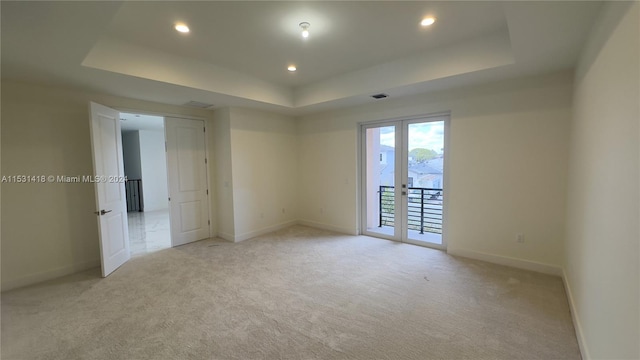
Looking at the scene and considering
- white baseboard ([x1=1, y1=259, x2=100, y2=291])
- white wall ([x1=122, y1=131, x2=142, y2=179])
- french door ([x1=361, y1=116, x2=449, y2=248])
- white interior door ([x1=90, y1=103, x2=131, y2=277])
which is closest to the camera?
white baseboard ([x1=1, y1=259, x2=100, y2=291])

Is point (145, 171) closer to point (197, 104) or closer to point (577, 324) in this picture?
point (197, 104)

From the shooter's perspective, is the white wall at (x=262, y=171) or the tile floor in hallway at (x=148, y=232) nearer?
the tile floor in hallway at (x=148, y=232)

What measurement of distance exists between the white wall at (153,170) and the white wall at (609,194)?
9.31 metres

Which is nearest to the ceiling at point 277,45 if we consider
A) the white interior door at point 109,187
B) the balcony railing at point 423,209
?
the white interior door at point 109,187

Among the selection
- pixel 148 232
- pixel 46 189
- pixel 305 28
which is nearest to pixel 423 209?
pixel 305 28

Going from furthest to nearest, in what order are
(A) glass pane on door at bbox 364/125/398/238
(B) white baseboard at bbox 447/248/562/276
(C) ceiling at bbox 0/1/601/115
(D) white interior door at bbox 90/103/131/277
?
1. (A) glass pane on door at bbox 364/125/398/238
2. (D) white interior door at bbox 90/103/131/277
3. (B) white baseboard at bbox 447/248/562/276
4. (C) ceiling at bbox 0/1/601/115

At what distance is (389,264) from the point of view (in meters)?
3.73

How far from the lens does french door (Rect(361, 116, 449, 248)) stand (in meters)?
4.30

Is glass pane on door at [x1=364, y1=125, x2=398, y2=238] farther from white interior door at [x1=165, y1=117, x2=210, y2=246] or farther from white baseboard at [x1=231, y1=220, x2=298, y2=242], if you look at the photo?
white interior door at [x1=165, y1=117, x2=210, y2=246]

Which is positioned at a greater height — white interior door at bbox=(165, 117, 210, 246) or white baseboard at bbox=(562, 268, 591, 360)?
white interior door at bbox=(165, 117, 210, 246)

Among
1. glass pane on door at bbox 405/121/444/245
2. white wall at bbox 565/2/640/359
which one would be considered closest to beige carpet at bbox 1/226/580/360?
white wall at bbox 565/2/640/359

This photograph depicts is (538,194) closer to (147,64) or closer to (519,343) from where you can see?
(519,343)

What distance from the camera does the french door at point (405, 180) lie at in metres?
4.30

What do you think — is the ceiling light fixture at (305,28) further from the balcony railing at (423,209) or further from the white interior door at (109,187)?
the balcony railing at (423,209)
